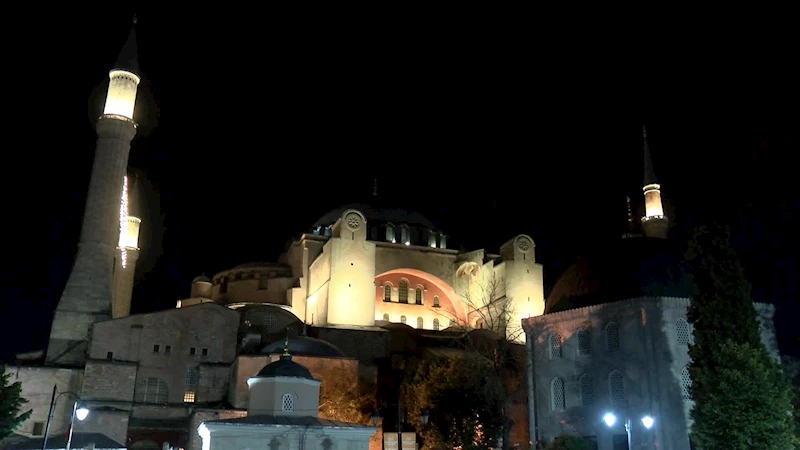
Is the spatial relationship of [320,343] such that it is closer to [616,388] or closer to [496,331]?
[496,331]

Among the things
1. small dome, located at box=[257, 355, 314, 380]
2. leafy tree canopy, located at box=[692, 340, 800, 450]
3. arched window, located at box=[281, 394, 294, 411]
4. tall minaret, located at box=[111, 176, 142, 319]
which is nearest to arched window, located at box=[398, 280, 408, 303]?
tall minaret, located at box=[111, 176, 142, 319]

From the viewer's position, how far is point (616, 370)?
29.6 metres

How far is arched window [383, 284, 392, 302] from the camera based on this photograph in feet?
165

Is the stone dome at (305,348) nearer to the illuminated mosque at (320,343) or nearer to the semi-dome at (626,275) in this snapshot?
the illuminated mosque at (320,343)

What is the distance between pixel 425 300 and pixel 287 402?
2933 cm

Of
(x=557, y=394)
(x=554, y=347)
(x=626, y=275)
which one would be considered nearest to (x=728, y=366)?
(x=626, y=275)

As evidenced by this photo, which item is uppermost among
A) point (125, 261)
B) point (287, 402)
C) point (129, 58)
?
point (129, 58)

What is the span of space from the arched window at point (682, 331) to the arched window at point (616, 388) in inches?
109

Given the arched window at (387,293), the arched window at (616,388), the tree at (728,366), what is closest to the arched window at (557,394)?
the arched window at (616,388)

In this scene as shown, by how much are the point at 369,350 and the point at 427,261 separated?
13446 mm

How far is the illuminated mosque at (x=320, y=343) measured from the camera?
95.7ft

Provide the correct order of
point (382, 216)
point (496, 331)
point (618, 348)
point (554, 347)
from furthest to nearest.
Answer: point (382, 216)
point (496, 331)
point (554, 347)
point (618, 348)

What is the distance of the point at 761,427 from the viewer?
69.7 feet

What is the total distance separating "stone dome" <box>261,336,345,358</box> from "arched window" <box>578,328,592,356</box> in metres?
10.9
